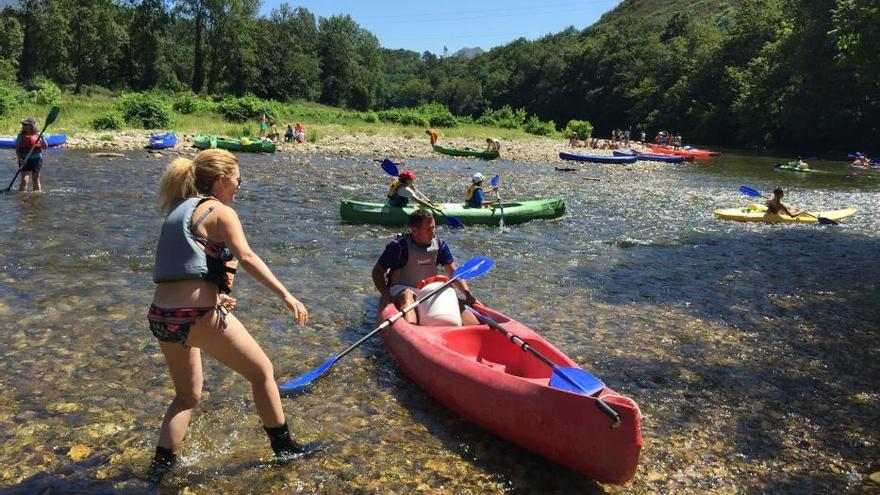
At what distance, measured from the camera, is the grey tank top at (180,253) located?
325 cm

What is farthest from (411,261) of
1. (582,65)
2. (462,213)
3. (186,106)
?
(582,65)

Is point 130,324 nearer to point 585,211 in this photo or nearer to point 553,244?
point 553,244

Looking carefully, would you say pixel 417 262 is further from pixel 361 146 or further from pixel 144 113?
pixel 144 113

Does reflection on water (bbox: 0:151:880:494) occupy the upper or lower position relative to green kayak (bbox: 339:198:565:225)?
lower

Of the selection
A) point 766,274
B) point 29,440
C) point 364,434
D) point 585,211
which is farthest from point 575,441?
point 585,211

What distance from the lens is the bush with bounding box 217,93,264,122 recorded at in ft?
130

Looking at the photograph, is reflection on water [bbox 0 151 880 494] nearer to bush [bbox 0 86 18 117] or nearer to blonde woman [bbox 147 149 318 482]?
blonde woman [bbox 147 149 318 482]

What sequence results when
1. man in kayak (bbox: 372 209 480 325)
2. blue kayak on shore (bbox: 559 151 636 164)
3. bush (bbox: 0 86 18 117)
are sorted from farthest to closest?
blue kayak on shore (bbox: 559 151 636 164)
bush (bbox: 0 86 18 117)
man in kayak (bbox: 372 209 480 325)

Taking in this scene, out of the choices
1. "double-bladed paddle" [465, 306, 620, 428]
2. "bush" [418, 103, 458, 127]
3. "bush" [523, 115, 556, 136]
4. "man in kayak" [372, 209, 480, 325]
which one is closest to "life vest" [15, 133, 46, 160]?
"man in kayak" [372, 209, 480, 325]

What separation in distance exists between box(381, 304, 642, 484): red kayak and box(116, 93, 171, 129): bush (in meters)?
31.7

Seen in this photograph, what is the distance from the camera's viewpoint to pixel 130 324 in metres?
6.79

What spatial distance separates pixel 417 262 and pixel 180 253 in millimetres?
3451

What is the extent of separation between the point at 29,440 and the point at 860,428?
622 centimetres

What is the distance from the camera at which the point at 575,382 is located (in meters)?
4.11
